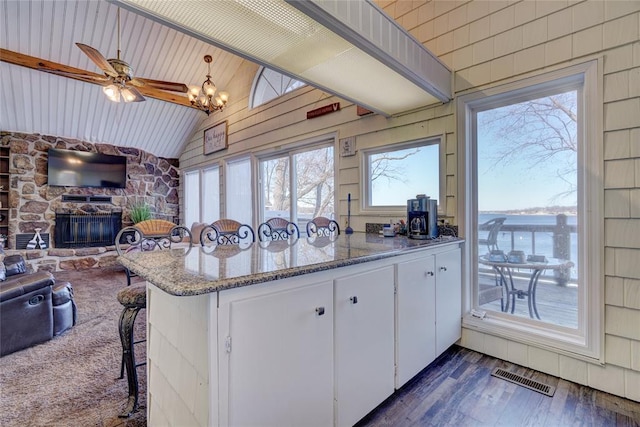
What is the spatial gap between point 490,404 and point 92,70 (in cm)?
649

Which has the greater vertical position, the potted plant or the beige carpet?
the potted plant

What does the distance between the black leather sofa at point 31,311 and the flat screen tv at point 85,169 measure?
3805 mm

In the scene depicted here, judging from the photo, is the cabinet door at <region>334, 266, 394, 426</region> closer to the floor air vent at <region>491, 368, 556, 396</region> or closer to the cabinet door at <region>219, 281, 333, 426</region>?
the cabinet door at <region>219, 281, 333, 426</region>

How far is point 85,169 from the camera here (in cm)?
575

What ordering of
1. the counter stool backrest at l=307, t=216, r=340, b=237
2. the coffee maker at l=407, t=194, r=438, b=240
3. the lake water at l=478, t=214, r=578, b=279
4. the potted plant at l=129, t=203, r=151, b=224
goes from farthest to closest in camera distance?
the potted plant at l=129, t=203, r=151, b=224
the counter stool backrest at l=307, t=216, r=340, b=237
the coffee maker at l=407, t=194, r=438, b=240
the lake water at l=478, t=214, r=578, b=279

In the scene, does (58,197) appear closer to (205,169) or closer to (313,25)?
(205,169)

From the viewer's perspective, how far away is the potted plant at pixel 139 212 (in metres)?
6.09

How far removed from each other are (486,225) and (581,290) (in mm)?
756

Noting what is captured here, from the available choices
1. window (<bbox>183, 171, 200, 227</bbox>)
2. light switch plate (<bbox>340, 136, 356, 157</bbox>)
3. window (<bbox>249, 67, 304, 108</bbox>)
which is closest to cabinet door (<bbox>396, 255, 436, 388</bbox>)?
light switch plate (<bbox>340, 136, 356, 157</bbox>)

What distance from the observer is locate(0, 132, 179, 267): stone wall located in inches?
201

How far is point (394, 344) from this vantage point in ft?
5.41

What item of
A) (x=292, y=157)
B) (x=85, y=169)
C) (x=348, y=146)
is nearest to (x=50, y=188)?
(x=85, y=169)

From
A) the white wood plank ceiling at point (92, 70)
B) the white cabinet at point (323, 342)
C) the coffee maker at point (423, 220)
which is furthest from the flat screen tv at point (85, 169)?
the white cabinet at point (323, 342)

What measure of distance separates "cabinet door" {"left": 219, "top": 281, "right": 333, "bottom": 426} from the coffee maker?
1196 millimetres
